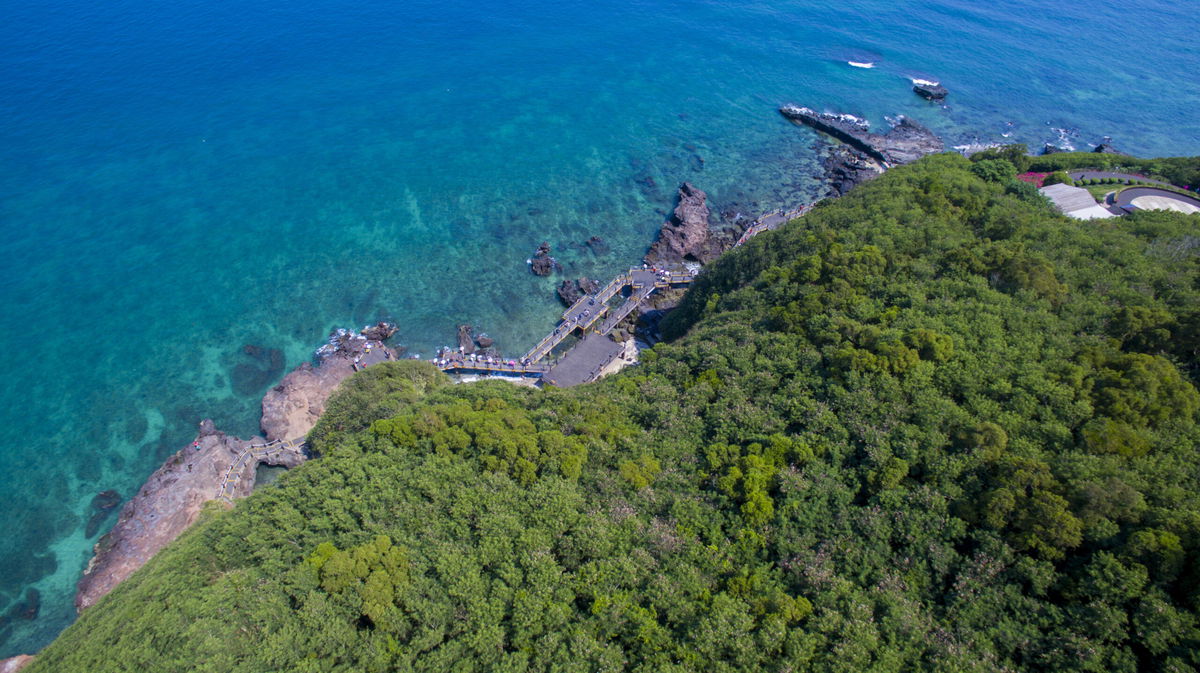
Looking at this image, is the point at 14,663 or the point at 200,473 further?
the point at 200,473

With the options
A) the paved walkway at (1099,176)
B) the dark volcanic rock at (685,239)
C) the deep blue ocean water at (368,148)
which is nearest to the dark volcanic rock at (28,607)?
the deep blue ocean water at (368,148)

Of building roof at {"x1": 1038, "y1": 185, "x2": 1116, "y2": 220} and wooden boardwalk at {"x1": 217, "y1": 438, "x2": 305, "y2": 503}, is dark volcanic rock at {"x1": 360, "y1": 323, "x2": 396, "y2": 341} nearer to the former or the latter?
wooden boardwalk at {"x1": 217, "y1": 438, "x2": 305, "y2": 503}

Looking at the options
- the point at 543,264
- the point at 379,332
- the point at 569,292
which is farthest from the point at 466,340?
the point at 543,264

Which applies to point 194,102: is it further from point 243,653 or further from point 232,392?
point 243,653

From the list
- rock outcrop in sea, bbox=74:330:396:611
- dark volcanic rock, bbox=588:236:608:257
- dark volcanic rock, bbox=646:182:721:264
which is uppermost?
dark volcanic rock, bbox=646:182:721:264

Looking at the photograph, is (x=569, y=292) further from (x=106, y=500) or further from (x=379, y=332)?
(x=106, y=500)

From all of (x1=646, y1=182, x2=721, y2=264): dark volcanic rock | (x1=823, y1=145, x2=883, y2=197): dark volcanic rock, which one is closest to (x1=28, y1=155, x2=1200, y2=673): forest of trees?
(x1=646, y1=182, x2=721, y2=264): dark volcanic rock
